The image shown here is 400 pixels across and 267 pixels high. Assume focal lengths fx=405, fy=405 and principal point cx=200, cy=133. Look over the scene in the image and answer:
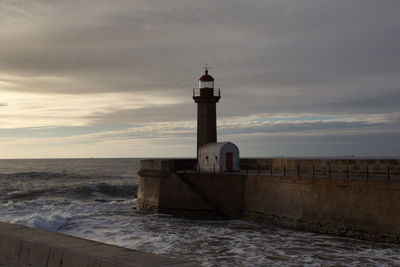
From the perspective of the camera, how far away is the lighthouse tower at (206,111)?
87.2 feet

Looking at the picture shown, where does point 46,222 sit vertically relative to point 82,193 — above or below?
above

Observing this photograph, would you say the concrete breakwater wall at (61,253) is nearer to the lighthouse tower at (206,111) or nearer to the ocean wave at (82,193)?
the lighthouse tower at (206,111)

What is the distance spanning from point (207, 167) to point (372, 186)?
459 inches

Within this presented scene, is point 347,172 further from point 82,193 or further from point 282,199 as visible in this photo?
point 82,193

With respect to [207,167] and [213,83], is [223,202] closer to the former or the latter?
[207,167]

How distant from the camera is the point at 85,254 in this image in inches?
189

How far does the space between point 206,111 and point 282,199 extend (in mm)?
10036

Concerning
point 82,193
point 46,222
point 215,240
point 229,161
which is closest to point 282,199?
point 215,240

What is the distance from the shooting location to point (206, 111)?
87.4 feet

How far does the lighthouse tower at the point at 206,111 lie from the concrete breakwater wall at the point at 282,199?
222 centimetres

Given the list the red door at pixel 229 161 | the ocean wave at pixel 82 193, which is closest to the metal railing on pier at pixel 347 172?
the red door at pixel 229 161

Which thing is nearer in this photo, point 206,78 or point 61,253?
point 61,253

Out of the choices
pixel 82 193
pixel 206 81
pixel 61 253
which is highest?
pixel 206 81

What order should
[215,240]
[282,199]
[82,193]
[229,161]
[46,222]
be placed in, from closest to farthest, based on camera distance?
[215,240] → [282,199] → [46,222] → [229,161] → [82,193]
